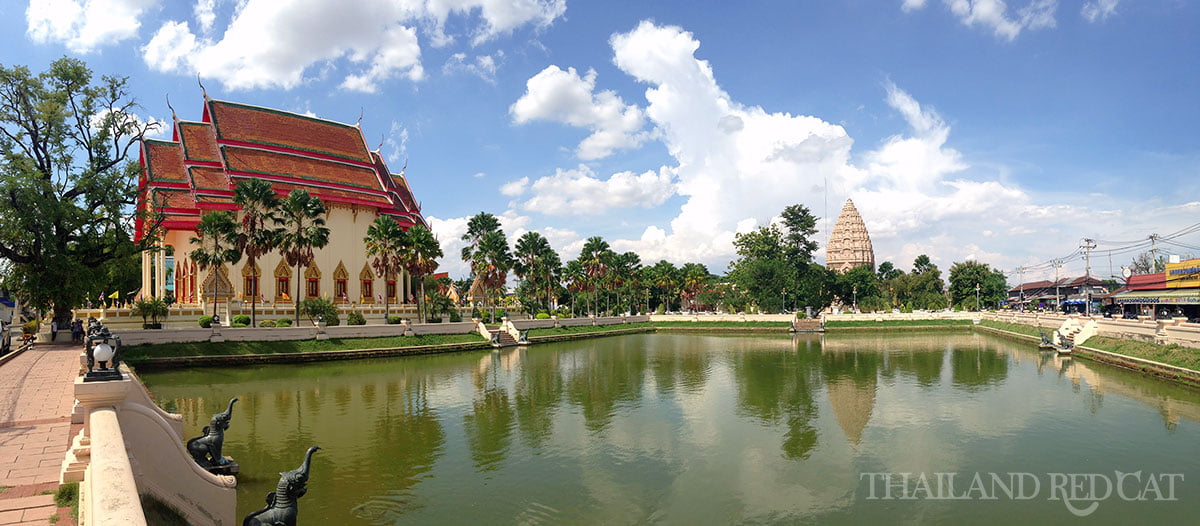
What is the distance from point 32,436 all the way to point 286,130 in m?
45.1

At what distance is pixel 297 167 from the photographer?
47188 millimetres

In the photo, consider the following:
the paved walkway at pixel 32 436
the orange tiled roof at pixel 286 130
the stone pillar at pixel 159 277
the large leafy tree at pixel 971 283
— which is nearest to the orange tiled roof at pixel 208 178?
the orange tiled roof at pixel 286 130

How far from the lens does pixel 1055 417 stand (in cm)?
1859

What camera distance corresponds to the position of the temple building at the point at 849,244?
414 feet

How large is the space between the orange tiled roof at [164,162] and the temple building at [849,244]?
115 metres

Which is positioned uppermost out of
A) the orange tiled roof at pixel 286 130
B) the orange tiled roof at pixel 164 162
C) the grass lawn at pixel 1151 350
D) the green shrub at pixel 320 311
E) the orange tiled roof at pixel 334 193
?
the orange tiled roof at pixel 286 130

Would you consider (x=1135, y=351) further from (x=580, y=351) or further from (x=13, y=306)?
(x=13, y=306)

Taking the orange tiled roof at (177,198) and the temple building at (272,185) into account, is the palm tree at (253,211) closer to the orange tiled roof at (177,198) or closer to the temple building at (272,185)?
the temple building at (272,185)

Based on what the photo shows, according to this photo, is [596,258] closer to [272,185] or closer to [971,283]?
[272,185]

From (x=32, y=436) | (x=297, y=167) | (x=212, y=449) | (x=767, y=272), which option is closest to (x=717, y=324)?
(x=767, y=272)

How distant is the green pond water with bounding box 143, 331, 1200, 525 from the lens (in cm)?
1089

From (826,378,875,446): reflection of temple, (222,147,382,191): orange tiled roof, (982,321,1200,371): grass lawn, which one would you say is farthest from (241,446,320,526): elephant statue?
(222,147,382,191): orange tiled roof

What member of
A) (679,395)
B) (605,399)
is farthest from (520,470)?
(679,395)

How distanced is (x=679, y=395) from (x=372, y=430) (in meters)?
11.5
